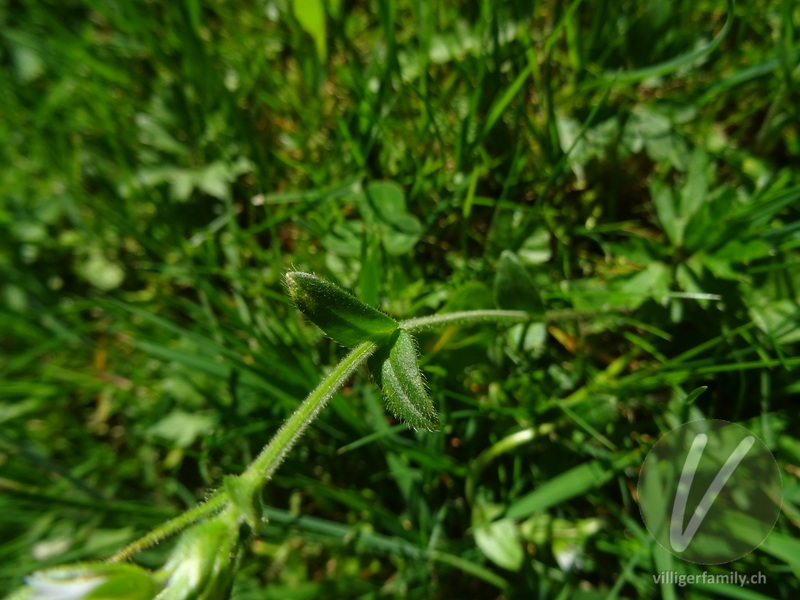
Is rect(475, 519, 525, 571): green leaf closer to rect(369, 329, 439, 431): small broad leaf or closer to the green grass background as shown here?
the green grass background

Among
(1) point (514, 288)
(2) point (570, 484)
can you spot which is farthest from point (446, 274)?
(2) point (570, 484)

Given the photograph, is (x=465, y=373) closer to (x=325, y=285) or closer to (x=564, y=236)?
(x=564, y=236)

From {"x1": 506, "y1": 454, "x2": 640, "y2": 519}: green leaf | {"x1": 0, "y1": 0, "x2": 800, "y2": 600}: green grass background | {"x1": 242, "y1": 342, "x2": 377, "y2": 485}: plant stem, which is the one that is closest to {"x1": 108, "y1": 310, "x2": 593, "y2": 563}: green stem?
{"x1": 242, "y1": 342, "x2": 377, "y2": 485}: plant stem

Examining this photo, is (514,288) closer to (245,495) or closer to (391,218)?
(391,218)

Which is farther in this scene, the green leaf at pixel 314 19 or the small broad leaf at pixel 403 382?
the green leaf at pixel 314 19

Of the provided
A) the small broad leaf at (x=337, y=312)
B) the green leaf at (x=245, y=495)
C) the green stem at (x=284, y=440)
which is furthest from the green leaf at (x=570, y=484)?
the green leaf at (x=245, y=495)

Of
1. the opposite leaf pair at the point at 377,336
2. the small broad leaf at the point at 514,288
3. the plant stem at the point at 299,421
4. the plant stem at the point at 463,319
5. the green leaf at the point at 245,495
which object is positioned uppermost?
the small broad leaf at the point at 514,288

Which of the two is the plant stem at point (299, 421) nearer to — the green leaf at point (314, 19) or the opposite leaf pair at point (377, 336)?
the opposite leaf pair at point (377, 336)
